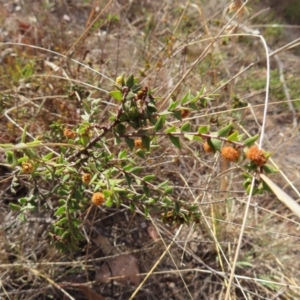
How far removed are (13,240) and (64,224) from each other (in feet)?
1.31

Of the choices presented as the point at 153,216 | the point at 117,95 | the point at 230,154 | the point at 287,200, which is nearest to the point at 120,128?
the point at 117,95

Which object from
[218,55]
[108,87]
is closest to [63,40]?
[108,87]

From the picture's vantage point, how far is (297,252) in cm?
157

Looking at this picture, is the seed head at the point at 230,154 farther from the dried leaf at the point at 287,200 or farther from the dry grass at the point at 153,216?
the dry grass at the point at 153,216

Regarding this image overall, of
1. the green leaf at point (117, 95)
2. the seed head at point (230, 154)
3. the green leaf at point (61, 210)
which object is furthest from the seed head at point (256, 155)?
the green leaf at point (61, 210)

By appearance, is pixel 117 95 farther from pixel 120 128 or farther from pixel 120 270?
pixel 120 270

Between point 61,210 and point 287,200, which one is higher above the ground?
point 287,200

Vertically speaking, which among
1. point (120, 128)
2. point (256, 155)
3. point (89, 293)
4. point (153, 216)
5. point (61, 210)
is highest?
point (256, 155)

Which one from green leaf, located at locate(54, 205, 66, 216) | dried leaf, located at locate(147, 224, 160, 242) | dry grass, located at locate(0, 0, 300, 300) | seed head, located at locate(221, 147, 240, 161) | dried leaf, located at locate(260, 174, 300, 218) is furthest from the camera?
dried leaf, located at locate(147, 224, 160, 242)

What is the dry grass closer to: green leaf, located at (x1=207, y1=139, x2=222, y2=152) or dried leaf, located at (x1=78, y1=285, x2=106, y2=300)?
dried leaf, located at (x1=78, y1=285, x2=106, y2=300)

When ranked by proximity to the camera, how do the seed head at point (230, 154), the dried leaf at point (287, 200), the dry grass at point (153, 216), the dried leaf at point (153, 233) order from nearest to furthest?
the dried leaf at point (287, 200) < the seed head at point (230, 154) < the dry grass at point (153, 216) < the dried leaf at point (153, 233)

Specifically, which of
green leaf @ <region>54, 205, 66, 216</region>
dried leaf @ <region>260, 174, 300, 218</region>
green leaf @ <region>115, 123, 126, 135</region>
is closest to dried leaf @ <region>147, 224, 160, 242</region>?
green leaf @ <region>54, 205, 66, 216</region>

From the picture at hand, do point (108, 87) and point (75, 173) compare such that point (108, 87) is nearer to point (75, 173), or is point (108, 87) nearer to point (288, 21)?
point (75, 173)

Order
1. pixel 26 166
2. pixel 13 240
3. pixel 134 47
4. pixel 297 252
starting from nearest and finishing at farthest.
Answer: pixel 26 166 → pixel 13 240 → pixel 297 252 → pixel 134 47
